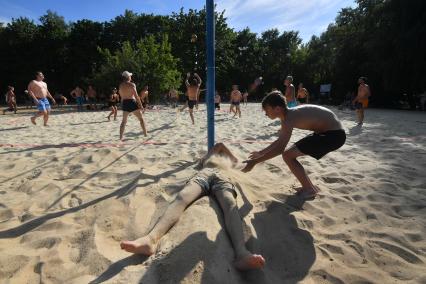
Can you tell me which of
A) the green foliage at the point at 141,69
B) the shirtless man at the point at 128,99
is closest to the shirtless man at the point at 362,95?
the shirtless man at the point at 128,99

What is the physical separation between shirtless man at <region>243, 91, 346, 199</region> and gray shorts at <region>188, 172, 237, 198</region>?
0.50 metres

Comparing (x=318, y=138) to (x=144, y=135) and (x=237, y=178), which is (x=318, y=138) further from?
(x=144, y=135)

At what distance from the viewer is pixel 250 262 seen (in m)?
2.54

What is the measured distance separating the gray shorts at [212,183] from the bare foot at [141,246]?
34.5 inches

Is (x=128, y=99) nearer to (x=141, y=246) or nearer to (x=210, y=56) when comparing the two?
(x=210, y=56)

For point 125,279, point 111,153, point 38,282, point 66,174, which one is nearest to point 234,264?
point 125,279

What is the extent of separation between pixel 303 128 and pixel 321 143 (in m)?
0.29

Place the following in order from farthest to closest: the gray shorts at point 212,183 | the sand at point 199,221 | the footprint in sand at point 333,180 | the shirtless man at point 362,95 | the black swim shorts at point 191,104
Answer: the black swim shorts at point 191,104
the shirtless man at point 362,95
the footprint in sand at point 333,180
the gray shorts at point 212,183
the sand at point 199,221

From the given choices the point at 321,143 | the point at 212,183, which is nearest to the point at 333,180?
the point at 321,143

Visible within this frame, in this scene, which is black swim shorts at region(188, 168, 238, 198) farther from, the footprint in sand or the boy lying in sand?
the footprint in sand

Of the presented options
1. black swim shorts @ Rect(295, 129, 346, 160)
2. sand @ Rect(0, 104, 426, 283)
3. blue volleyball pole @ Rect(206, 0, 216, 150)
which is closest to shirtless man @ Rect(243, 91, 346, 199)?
black swim shorts @ Rect(295, 129, 346, 160)

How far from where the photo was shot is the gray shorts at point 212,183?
3436mm

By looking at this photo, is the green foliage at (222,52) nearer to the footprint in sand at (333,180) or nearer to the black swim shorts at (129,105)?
the black swim shorts at (129,105)

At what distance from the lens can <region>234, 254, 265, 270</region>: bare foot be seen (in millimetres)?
2516
